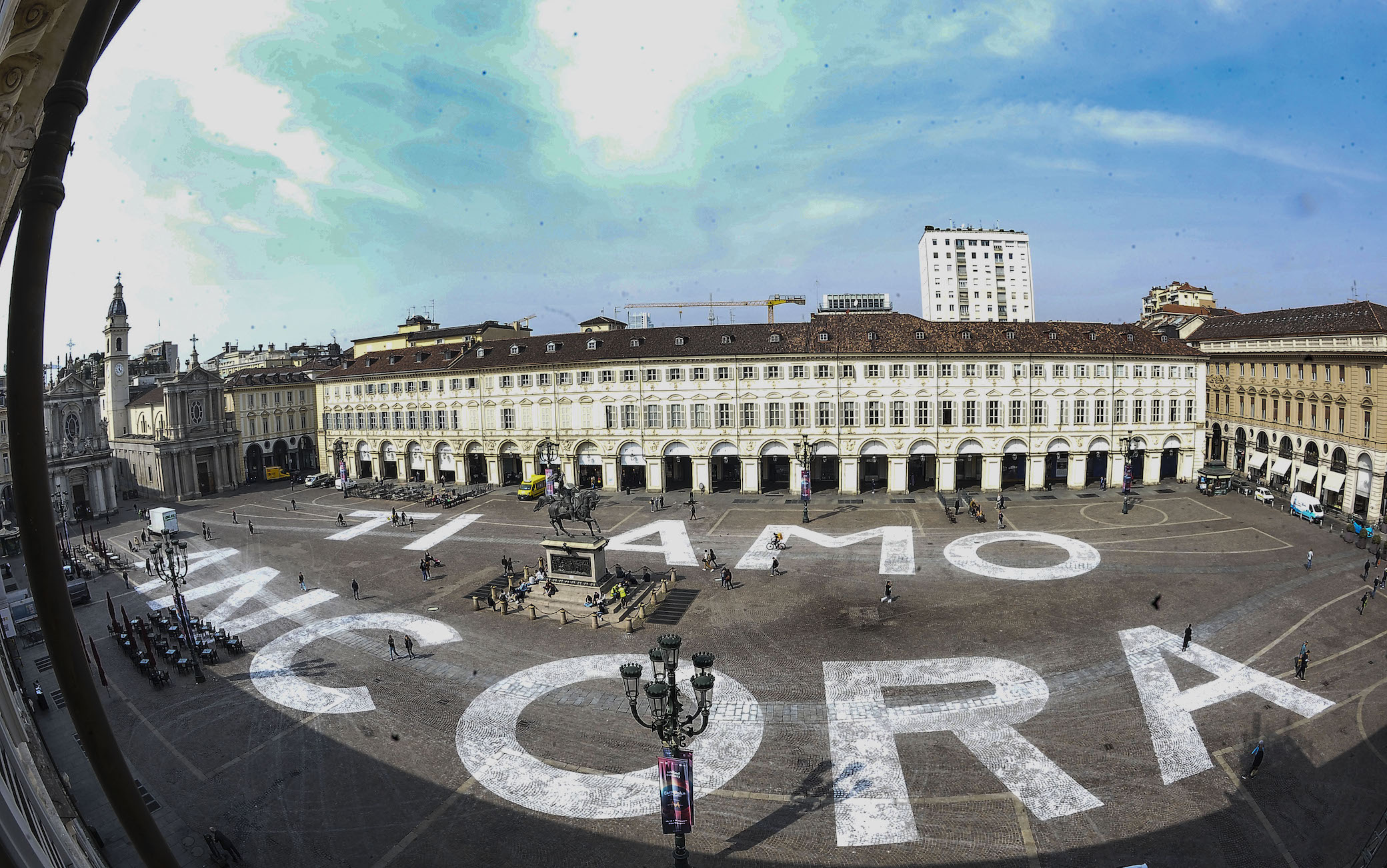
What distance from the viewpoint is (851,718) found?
23.3 metres

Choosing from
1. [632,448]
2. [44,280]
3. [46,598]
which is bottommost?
[632,448]

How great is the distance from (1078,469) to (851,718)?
4744 cm

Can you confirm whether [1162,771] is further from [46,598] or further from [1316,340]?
[1316,340]

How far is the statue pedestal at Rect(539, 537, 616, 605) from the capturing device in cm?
3497

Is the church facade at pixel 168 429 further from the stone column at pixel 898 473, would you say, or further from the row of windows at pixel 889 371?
the stone column at pixel 898 473

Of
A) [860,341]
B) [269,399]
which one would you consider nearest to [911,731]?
[860,341]

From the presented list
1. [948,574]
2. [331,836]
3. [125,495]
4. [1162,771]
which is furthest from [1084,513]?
[125,495]

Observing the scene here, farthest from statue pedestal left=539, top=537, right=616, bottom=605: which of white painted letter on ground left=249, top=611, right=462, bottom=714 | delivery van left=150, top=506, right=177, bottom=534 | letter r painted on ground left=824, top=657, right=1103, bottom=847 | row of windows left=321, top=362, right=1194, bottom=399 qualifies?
delivery van left=150, top=506, right=177, bottom=534

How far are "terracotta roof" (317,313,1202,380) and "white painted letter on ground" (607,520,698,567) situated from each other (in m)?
18.3

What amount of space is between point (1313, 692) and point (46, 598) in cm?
3376

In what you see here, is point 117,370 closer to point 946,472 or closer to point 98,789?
point 98,789

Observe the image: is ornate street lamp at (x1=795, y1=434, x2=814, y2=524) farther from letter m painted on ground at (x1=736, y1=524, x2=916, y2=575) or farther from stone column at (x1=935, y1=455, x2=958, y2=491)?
stone column at (x1=935, y1=455, x2=958, y2=491)

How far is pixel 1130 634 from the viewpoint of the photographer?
95.8ft

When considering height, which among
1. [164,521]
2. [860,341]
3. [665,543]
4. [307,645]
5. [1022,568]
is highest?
[860,341]
